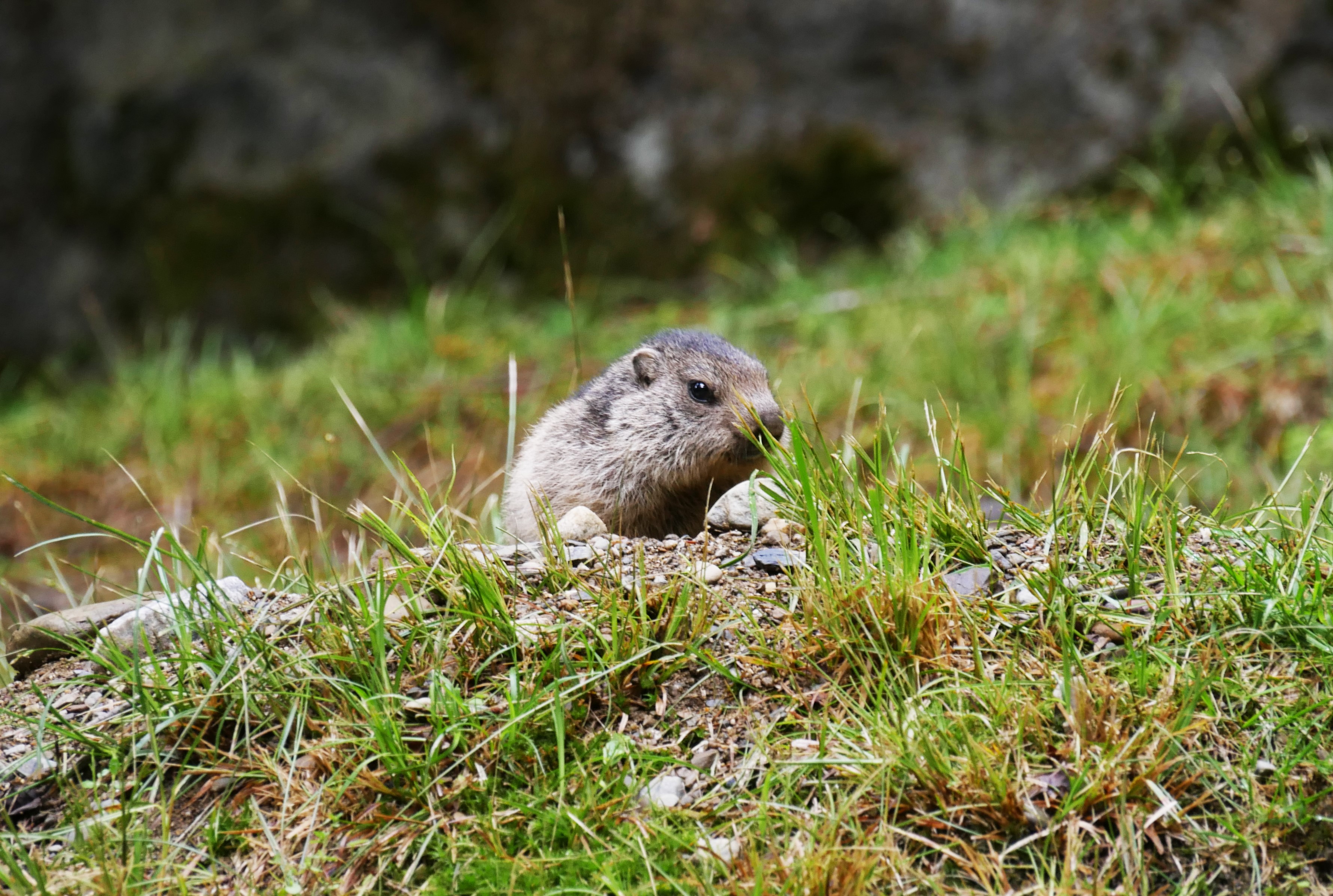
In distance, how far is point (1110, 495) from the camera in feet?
9.47

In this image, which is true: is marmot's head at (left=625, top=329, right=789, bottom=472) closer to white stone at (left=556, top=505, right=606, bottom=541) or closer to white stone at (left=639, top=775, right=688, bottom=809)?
white stone at (left=556, top=505, right=606, bottom=541)

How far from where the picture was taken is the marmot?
3941 millimetres

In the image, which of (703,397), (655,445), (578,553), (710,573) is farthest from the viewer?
(703,397)

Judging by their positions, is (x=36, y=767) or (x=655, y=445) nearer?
(x=36, y=767)

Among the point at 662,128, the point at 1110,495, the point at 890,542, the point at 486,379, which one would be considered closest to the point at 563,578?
the point at 890,542

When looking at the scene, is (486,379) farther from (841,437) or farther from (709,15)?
(841,437)

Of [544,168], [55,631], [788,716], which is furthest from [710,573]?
[544,168]

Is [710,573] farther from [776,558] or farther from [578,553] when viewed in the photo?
[578,553]

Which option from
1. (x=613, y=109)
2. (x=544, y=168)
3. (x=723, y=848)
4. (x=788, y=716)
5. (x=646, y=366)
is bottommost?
(x=723, y=848)

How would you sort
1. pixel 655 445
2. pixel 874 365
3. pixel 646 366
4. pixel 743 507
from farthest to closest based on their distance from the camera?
pixel 874 365 → pixel 646 366 → pixel 655 445 → pixel 743 507

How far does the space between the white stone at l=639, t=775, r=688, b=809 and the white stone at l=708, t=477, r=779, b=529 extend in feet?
3.16

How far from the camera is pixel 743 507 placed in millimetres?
3283

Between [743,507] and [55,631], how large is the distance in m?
2.02

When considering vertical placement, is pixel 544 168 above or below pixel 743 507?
above
